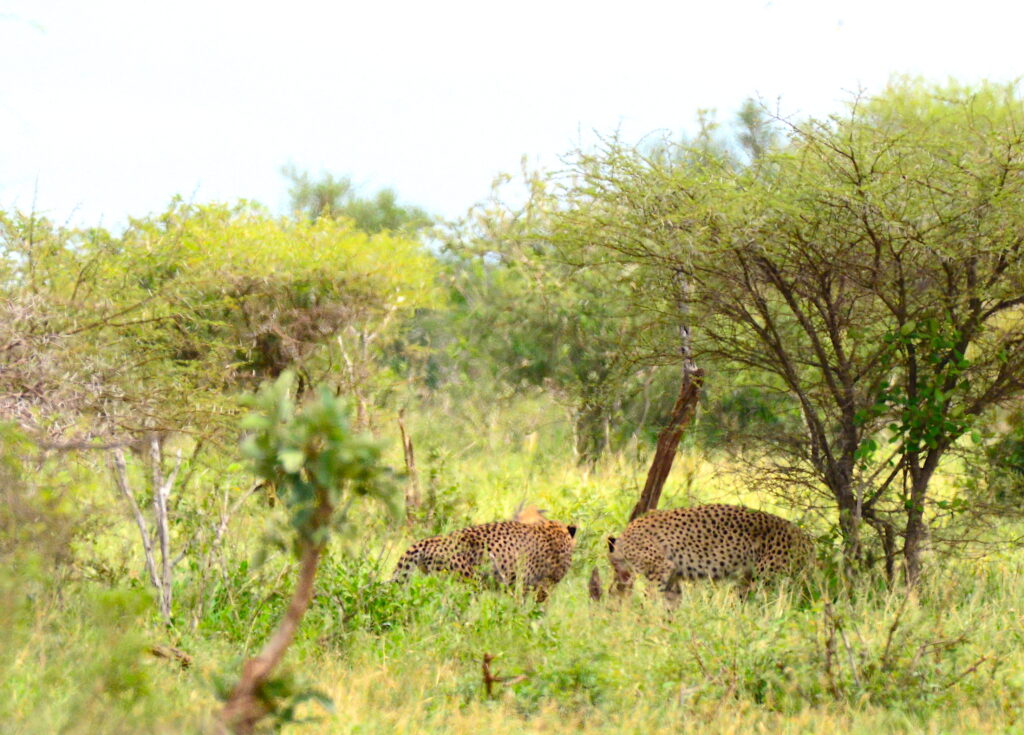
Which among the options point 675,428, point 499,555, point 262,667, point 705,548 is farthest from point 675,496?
point 262,667

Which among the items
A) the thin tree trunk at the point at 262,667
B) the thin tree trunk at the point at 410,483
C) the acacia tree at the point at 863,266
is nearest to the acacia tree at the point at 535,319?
the thin tree trunk at the point at 410,483

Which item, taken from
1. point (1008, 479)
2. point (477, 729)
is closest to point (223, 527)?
point (477, 729)

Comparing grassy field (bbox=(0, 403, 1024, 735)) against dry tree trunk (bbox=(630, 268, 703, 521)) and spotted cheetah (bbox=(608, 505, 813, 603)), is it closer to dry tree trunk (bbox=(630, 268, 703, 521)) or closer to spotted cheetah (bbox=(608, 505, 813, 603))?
spotted cheetah (bbox=(608, 505, 813, 603))

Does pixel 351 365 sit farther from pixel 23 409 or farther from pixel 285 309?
pixel 23 409

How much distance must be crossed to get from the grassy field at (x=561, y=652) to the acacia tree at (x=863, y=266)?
1081mm

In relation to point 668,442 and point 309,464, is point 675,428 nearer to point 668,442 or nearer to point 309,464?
point 668,442

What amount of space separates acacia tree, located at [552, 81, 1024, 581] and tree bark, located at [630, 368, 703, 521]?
72 centimetres

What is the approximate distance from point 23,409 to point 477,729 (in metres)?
3.25

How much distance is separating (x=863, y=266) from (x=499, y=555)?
2958 mm

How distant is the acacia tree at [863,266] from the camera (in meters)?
6.71

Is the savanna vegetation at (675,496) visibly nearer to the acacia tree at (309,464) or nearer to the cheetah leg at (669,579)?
the cheetah leg at (669,579)

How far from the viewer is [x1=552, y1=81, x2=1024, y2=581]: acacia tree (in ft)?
22.0

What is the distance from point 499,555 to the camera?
283 inches

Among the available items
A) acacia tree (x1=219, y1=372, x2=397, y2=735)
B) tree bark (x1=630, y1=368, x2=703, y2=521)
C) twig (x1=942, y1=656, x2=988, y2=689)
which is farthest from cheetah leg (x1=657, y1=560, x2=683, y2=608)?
acacia tree (x1=219, y1=372, x2=397, y2=735)
